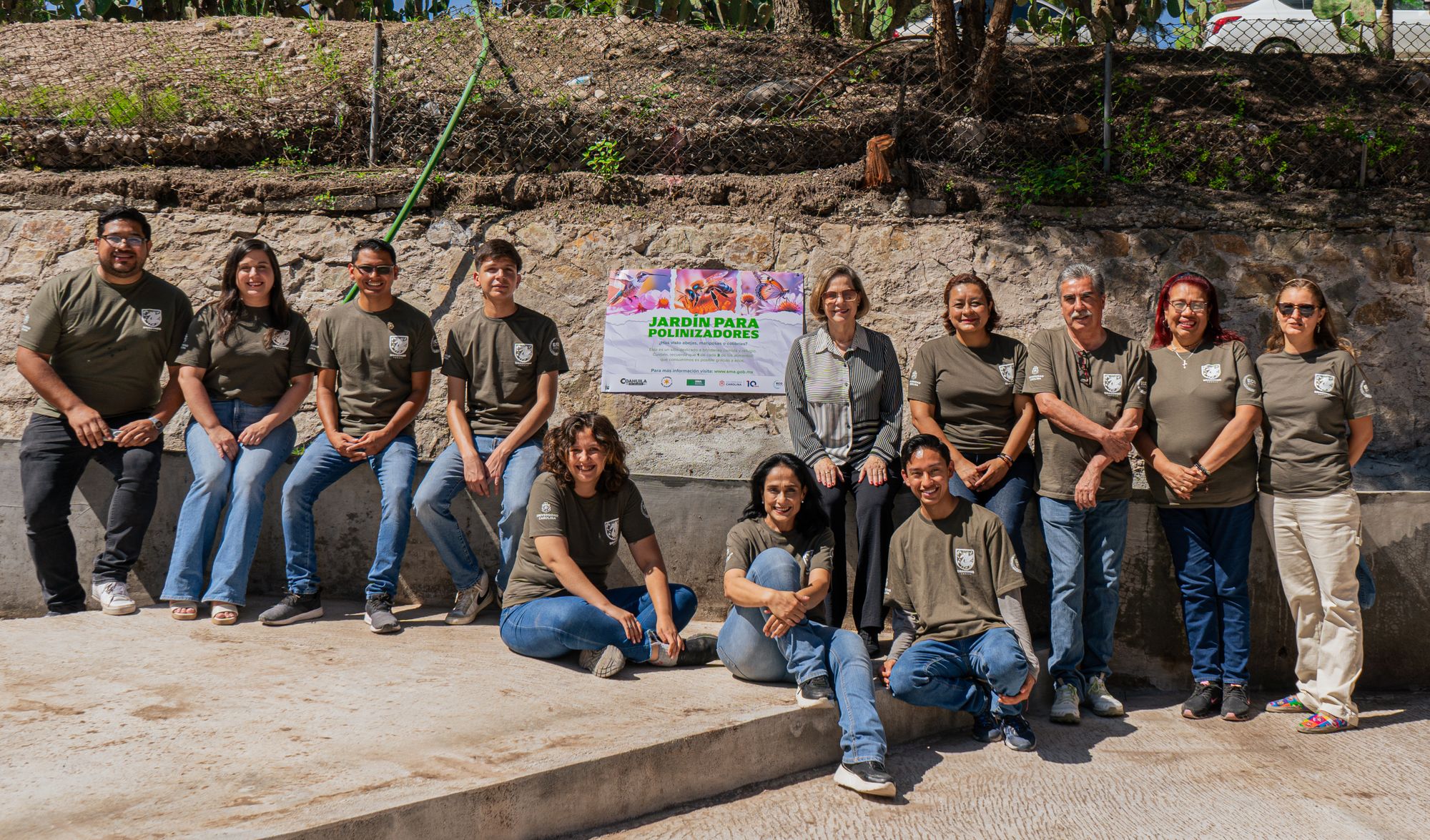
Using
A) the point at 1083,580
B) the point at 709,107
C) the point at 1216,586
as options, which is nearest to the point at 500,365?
the point at 1083,580

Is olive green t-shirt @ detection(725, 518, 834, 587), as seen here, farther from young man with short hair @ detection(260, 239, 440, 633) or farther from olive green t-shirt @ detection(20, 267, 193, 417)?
olive green t-shirt @ detection(20, 267, 193, 417)

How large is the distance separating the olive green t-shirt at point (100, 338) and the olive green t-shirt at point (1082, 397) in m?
4.04

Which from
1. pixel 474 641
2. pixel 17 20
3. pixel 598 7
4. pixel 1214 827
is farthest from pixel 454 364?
pixel 17 20

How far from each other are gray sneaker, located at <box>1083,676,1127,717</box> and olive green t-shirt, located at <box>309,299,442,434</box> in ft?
11.0

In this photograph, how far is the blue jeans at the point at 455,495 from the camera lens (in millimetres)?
4656

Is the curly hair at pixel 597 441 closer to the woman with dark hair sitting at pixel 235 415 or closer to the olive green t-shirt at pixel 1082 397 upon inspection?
the woman with dark hair sitting at pixel 235 415

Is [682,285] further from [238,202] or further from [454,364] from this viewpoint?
[238,202]

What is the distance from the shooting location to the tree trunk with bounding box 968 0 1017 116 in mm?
7348

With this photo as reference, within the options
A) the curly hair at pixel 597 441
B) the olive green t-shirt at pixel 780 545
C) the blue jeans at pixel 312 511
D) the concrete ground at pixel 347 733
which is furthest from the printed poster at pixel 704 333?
the concrete ground at pixel 347 733

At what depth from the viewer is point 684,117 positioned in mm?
7863

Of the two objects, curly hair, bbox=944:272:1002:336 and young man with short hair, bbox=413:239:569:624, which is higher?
curly hair, bbox=944:272:1002:336

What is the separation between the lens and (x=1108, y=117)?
7.62m

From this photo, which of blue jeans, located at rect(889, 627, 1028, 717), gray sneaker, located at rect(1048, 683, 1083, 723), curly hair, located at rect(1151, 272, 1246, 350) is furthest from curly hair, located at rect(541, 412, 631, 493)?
curly hair, located at rect(1151, 272, 1246, 350)

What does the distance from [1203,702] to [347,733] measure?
134 inches
